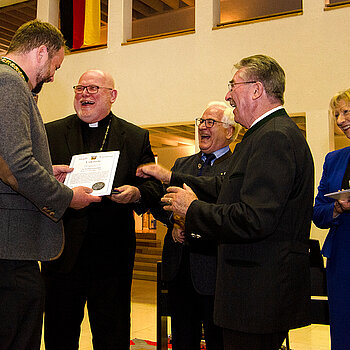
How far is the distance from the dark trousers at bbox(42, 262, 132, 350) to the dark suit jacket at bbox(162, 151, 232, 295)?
36cm

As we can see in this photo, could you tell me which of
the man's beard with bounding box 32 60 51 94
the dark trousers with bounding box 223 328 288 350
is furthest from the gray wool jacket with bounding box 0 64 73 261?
the dark trousers with bounding box 223 328 288 350

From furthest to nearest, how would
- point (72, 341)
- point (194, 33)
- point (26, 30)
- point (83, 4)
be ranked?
point (83, 4), point (194, 33), point (72, 341), point (26, 30)

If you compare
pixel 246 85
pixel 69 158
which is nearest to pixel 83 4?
pixel 69 158

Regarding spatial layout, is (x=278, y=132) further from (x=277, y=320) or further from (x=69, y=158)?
(x=69, y=158)

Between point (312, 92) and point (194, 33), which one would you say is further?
point (194, 33)

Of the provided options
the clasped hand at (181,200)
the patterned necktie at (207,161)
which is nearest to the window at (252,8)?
the patterned necktie at (207,161)

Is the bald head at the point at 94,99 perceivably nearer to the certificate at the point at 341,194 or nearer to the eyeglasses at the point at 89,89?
the eyeglasses at the point at 89,89

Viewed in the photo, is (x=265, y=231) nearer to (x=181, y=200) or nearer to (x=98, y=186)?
(x=181, y=200)

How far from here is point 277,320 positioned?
157 cm

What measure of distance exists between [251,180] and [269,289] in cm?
41

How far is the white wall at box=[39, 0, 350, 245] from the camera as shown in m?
5.23

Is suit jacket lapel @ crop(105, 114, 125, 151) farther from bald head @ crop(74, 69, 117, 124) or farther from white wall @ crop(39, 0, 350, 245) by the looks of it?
white wall @ crop(39, 0, 350, 245)

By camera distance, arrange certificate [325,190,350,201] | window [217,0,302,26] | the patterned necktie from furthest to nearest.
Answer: window [217,0,302,26] < the patterned necktie < certificate [325,190,350,201]

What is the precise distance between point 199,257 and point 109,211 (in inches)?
23.2
